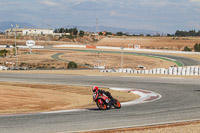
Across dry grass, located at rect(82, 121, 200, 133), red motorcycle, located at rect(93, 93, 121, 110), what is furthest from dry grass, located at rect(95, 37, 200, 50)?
dry grass, located at rect(82, 121, 200, 133)

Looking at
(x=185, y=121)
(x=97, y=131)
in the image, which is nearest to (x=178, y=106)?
(x=185, y=121)

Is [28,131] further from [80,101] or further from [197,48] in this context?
[197,48]

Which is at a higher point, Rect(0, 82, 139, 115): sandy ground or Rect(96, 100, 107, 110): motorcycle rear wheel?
Rect(96, 100, 107, 110): motorcycle rear wheel

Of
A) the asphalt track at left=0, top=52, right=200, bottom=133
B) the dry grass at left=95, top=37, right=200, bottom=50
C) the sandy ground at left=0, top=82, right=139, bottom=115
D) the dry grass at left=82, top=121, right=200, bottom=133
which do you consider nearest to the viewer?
the dry grass at left=82, top=121, right=200, bottom=133

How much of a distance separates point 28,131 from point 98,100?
202 inches

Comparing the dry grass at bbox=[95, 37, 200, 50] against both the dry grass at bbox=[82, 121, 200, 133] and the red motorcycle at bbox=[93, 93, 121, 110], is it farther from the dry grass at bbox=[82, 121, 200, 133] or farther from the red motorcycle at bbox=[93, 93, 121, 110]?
the dry grass at bbox=[82, 121, 200, 133]

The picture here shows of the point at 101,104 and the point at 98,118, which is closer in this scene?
the point at 98,118

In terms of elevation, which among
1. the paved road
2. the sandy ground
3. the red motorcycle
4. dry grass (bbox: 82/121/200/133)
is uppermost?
the red motorcycle

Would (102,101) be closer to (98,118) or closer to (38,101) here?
(98,118)

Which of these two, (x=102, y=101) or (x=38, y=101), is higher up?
(x=102, y=101)

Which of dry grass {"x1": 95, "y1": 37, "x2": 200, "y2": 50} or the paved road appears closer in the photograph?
the paved road

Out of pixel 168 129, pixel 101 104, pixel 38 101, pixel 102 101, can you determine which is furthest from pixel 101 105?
pixel 38 101

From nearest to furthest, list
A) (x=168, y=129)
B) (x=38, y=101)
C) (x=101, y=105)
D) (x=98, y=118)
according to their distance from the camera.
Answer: (x=168, y=129) → (x=98, y=118) → (x=101, y=105) → (x=38, y=101)

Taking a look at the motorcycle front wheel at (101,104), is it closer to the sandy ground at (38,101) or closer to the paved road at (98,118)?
the paved road at (98,118)
